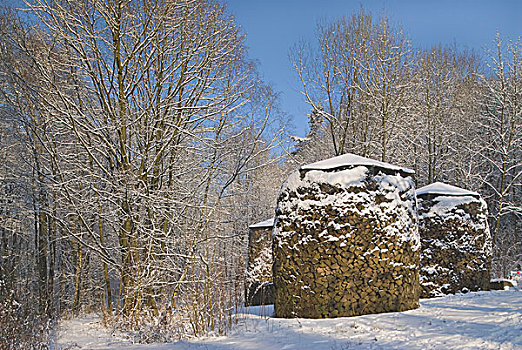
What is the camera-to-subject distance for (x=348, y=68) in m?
14.4

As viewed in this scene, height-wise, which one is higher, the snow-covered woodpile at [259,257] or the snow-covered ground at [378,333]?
the snow-covered woodpile at [259,257]

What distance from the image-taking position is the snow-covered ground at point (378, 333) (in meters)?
4.41

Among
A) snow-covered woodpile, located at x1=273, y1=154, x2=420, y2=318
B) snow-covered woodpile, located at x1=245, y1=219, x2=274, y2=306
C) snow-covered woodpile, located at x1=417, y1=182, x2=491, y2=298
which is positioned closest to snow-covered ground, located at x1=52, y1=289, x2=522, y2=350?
snow-covered woodpile, located at x1=273, y1=154, x2=420, y2=318

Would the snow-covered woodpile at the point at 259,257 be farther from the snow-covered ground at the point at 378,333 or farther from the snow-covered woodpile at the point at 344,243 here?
the snow-covered woodpile at the point at 344,243

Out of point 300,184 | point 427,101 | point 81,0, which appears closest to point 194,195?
point 300,184

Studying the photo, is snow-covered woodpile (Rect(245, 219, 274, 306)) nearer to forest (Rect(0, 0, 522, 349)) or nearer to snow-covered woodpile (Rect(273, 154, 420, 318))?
forest (Rect(0, 0, 522, 349))

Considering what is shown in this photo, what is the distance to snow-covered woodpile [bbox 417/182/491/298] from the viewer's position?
365 inches

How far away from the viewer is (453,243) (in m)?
9.38

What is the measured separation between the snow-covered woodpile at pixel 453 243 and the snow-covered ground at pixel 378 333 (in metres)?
2.43

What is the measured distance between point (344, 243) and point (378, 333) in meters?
1.61

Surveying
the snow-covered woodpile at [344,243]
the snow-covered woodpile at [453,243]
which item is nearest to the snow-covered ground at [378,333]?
the snow-covered woodpile at [344,243]

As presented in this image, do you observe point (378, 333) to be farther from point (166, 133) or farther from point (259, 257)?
point (259, 257)

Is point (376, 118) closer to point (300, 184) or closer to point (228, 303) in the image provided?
point (300, 184)

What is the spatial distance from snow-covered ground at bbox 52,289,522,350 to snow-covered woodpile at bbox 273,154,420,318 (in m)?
0.31
